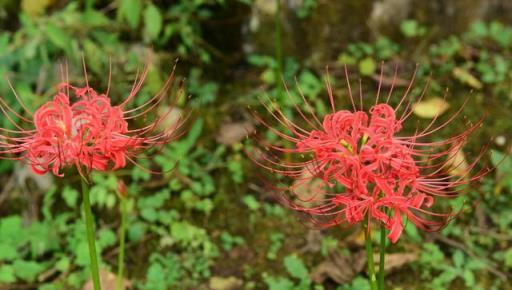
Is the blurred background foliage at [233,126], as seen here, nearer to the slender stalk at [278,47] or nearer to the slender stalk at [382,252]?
the slender stalk at [278,47]

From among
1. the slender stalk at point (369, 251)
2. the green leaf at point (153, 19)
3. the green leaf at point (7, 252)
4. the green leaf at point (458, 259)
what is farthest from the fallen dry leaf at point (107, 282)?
the slender stalk at point (369, 251)

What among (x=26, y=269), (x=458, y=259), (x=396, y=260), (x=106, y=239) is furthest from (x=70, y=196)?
(x=458, y=259)

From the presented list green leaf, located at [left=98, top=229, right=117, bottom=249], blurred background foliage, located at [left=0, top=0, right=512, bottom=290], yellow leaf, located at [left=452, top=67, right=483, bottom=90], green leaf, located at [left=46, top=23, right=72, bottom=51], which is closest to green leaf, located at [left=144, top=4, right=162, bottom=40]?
blurred background foliage, located at [left=0, top=0, right=512, bottom=290]

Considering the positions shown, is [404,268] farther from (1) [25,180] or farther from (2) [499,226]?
(1) [25,180]

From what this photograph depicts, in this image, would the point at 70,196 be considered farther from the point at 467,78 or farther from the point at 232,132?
the point at 467,78

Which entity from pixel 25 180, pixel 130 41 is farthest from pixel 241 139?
pixel 25 180

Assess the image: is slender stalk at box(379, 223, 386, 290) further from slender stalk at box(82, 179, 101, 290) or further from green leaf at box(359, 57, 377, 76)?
green leaf at box(359, 57, 377, 76)

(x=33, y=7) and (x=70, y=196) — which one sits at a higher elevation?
(x=33, y=7)
